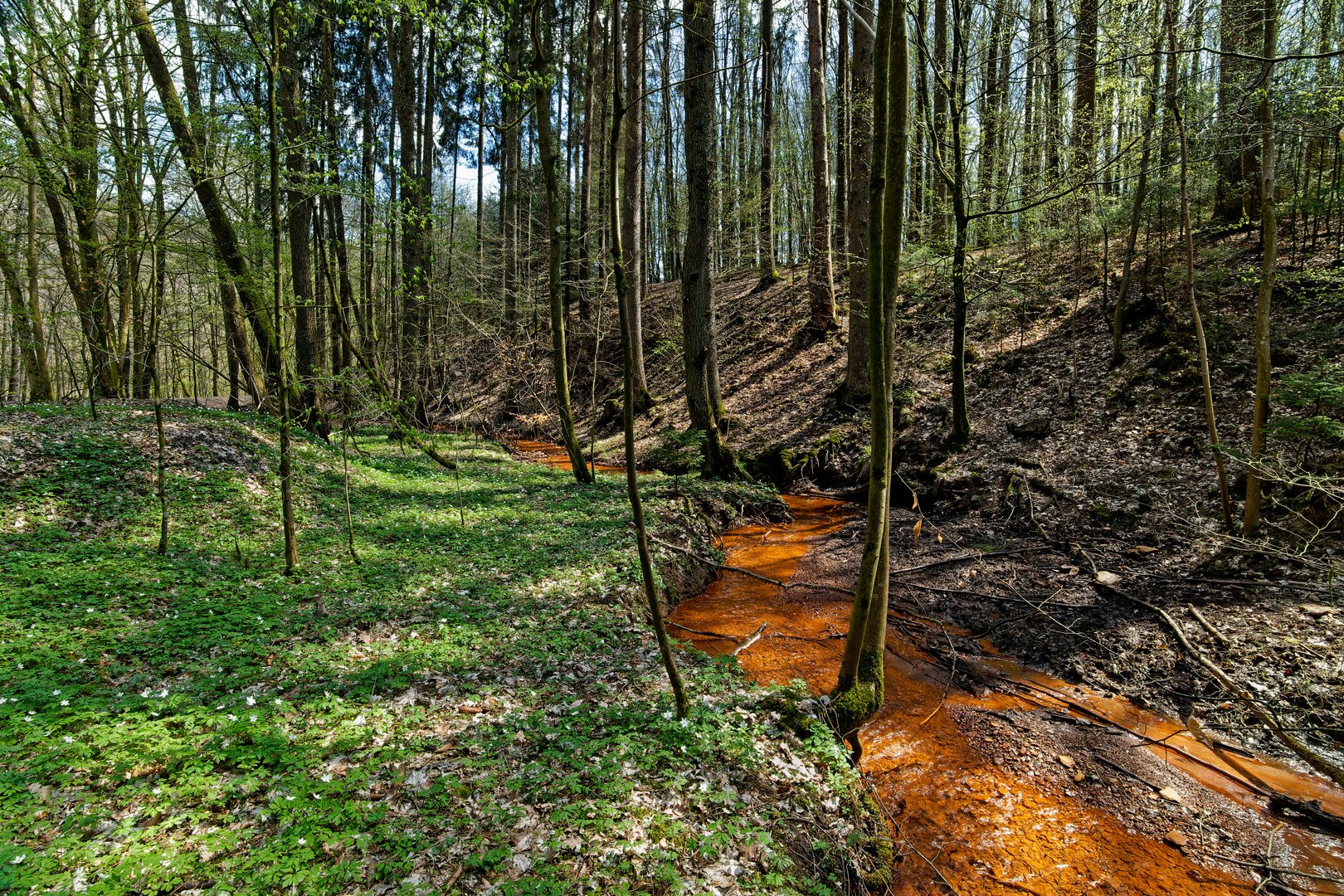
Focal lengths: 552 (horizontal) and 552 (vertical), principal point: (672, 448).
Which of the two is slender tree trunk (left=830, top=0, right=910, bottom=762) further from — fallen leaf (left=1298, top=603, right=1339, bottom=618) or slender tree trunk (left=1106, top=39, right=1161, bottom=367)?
slender tree trunk (left=1106, top=39, right=1161, bottom=367)

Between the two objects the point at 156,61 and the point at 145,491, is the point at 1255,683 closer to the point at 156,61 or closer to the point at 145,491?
the point at 145,491

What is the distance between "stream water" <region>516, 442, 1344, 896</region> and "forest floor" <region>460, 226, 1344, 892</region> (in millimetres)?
155

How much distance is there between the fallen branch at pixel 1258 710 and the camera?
3.67 meters

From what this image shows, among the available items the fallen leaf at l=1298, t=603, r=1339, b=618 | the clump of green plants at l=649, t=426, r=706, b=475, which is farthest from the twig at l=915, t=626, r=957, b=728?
the clump of green plants at l=649, t=426, r=706, b=475

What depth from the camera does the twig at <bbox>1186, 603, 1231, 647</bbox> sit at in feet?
15.5

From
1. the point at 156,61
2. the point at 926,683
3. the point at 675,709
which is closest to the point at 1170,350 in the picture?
the point at 926,683

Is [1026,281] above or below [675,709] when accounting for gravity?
above

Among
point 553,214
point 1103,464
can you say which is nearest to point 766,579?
point 1103,464

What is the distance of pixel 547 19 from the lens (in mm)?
18969

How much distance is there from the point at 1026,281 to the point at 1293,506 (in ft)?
25.3

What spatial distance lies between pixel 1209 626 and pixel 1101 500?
111 inches

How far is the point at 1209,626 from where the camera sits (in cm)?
480

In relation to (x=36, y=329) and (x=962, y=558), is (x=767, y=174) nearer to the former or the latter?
(x=962, y=558)

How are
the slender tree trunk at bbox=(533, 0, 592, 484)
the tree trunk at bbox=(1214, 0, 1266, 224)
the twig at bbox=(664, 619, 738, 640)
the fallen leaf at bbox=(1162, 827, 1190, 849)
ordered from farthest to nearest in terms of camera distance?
the slender tree trunk at bbox=(533, 0, 592, 484), the twig at bbox=(664, 619, 738, 640), the tree trunk at bbox=(1214, 0, 1266, 224), the fallen leaf at bbox=(1162, 827, 1190, 849)
